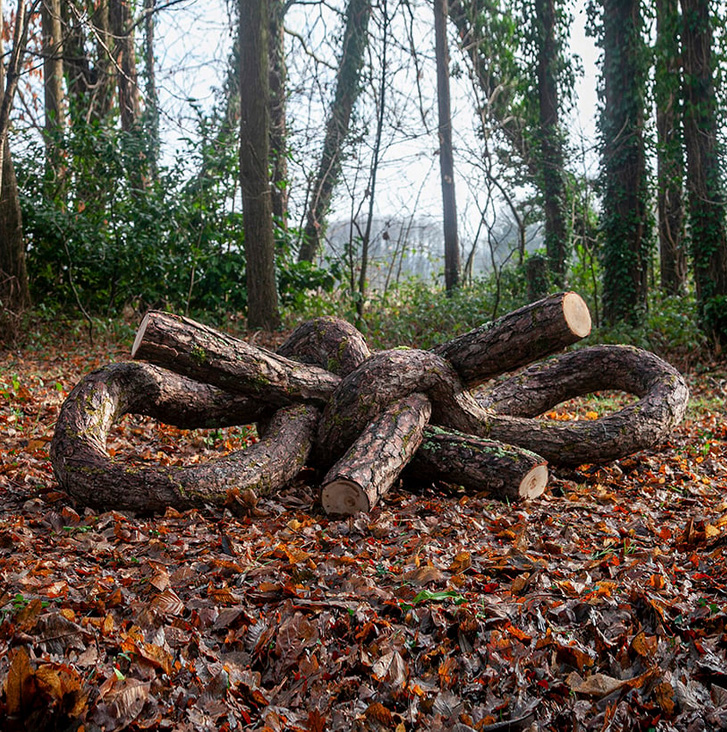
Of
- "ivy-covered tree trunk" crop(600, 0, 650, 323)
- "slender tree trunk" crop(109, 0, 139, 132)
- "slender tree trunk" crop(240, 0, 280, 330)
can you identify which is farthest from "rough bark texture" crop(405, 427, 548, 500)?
"slender tree trunk" crop(109, 0, 139, 132)

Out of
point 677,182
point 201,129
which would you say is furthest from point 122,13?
point 677,182

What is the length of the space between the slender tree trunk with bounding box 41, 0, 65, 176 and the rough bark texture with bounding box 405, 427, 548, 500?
9.37 m

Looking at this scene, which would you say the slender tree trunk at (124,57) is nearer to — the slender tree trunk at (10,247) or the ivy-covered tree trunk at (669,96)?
the slender tree trunk at (10,247)

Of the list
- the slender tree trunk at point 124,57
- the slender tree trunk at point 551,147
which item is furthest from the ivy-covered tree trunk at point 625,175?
the slender tree trunk at point 124,57

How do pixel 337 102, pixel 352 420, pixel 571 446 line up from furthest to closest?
1. pixel 337 102
2. pixel 571 446
3. pixel 352 420

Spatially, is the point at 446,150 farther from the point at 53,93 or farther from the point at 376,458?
the point at 376,458

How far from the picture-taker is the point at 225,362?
4.36m

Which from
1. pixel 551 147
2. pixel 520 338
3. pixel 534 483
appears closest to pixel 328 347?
pixel 520 338

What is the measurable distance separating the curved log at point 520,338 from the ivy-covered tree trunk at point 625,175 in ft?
22.2

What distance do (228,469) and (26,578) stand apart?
1.38 meters

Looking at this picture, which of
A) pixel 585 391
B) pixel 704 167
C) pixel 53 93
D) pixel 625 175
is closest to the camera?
pixel 585 391

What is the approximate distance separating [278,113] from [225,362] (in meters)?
10.4

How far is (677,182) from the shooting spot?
10438mm

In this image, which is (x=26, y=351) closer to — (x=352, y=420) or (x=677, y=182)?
(x=352, y=420)
